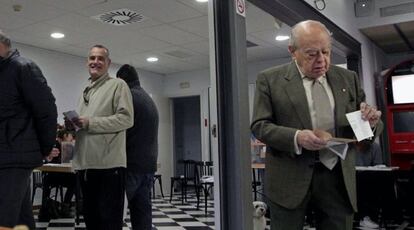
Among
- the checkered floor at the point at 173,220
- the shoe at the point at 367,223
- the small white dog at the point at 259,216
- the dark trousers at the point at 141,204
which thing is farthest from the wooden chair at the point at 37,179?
the shoe at the point at 367,223

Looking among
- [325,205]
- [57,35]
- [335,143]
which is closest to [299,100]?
[335,143]

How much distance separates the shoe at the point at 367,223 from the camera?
171 inches

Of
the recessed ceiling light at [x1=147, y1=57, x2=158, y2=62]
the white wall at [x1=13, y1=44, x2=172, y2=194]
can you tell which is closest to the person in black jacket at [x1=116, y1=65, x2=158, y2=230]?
the white wall at [x1=13, y1=44, x2=172, y2=194]

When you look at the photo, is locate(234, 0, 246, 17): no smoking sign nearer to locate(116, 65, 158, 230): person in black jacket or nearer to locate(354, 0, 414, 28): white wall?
locate(116, 65, 158, 230): person in black jacket

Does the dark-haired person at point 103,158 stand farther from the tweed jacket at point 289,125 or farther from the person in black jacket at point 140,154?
the tweed jacket at point 289,125

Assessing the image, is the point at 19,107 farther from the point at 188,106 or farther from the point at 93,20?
the point at 188,106

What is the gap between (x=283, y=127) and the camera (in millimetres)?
1464

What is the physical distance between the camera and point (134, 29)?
5711 millimetres

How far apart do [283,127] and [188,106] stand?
8617 millimetres

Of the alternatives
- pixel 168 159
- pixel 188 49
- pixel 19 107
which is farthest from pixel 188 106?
pixel 19 107

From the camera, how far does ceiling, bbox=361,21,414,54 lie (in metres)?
5.72

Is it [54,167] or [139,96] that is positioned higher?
[139,96]

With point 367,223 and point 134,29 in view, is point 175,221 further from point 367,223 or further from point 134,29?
point 134,29

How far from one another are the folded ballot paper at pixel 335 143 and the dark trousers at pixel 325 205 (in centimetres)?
5
